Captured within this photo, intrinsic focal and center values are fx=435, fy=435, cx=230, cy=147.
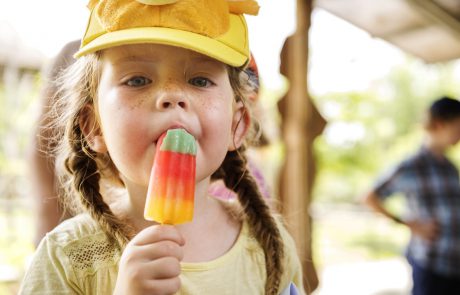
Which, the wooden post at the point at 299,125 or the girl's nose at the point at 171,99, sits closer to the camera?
the girl's nose at the point at 171,99

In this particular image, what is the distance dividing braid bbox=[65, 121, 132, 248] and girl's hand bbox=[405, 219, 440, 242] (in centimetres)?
290

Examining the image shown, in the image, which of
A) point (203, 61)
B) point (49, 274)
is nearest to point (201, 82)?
point (203, 61)

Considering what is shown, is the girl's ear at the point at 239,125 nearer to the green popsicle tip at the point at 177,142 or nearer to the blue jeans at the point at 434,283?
the green popsicle tip at the point at 177,142

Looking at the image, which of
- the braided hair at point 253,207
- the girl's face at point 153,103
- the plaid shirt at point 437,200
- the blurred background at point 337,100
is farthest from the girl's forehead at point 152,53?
the plaid shirt at point 437,200

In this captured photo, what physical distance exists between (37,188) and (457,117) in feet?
9.98

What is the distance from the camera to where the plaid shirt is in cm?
331

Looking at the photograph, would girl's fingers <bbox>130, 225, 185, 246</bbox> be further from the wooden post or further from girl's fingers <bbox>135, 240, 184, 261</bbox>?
the wooden post

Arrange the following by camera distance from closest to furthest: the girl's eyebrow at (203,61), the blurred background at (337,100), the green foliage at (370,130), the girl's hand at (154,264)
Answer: the girl's hand at (154,264) < the girl's eyebrow at (203,61) < the blurred background at (337,100) < the green foliage at (370,130)

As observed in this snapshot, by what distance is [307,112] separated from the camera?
325cm

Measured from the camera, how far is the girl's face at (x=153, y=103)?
0.87 m

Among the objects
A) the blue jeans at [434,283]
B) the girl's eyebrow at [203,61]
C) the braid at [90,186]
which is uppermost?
the girl's eyebrow at [203,61]

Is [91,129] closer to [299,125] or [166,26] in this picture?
[166,26]

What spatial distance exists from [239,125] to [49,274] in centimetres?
56

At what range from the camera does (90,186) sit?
1.08 meters
